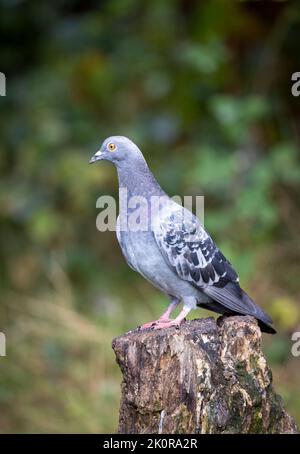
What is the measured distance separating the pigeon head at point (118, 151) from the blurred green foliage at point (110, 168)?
354 cm

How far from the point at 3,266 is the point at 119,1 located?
170 inches

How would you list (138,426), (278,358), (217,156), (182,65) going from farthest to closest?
(182,65), (217,156), (278,358), (138,426)

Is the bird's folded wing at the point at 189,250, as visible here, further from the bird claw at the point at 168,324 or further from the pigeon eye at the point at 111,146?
the pigeon eye at the point at 111,146

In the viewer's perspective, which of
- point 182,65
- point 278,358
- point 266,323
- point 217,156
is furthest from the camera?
point 182,65

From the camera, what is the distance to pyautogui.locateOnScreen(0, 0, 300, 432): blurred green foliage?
9344mm

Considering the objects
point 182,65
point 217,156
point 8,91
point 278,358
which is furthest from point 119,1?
point 278,358

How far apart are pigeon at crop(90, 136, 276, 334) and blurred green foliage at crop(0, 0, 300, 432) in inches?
123

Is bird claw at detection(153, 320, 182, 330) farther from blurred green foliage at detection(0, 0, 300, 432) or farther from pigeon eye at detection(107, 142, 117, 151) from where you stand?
blurred green foliage at detection(0, 0, 300, 432)

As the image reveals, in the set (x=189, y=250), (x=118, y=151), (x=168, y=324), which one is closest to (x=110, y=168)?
(x=118, y=151)

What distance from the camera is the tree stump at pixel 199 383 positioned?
495 centimetres

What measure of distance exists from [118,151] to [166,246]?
2.69ft

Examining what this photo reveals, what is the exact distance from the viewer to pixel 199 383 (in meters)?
4.96

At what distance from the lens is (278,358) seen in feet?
29.8
